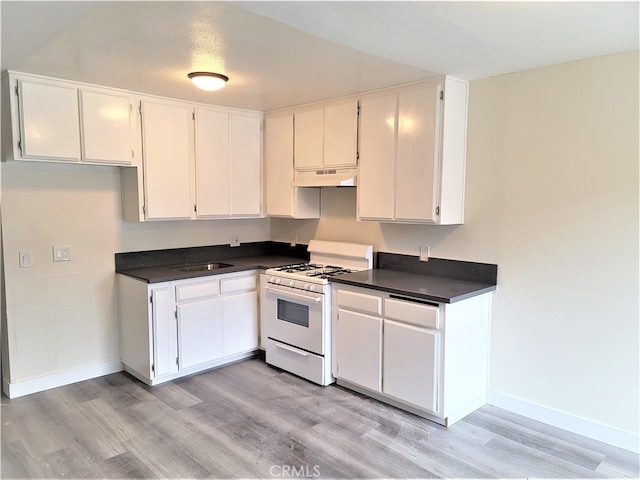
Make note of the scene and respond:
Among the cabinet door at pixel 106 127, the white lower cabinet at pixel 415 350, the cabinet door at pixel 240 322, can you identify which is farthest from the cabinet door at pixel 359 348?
the cabinet door at pixel 106 127

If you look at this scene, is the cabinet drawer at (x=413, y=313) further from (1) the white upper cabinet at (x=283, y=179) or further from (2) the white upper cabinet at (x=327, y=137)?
(1) the white upper cabinet at (x=283, y=179)

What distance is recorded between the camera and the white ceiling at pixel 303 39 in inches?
76.5

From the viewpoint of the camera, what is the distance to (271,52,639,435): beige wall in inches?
102

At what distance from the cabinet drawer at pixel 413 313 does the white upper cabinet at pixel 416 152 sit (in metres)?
0.64

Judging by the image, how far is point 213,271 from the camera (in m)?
3.79

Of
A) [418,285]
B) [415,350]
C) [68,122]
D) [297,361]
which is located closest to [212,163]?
[68,122]

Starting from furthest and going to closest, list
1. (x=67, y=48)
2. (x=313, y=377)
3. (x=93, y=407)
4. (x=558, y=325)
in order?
(x=313, y=377) < (x=93, y=407) < (x=558, y=325) < (x=67, y=48)

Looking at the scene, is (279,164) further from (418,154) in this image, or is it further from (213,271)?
(418,154)

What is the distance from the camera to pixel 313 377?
358 cm

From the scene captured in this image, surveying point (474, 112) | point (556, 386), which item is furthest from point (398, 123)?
point (556, 386)

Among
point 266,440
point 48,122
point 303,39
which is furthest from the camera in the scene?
point 48,122

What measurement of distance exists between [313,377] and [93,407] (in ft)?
5.36

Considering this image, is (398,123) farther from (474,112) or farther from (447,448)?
(447,448)

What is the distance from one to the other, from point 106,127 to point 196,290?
1457mm
